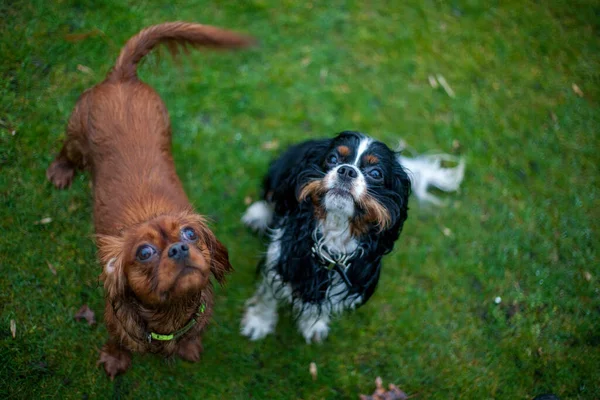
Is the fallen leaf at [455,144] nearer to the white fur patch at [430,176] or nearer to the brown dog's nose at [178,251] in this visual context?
the white fur patch at [430,176]

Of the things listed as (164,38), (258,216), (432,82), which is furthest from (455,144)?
(164,38)

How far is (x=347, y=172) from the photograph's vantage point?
2.93m

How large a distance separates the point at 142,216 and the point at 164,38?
1555 millimetres

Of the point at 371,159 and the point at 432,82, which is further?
the point at 432,82

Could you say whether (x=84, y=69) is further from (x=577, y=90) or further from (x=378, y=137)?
(x=577, y=90)

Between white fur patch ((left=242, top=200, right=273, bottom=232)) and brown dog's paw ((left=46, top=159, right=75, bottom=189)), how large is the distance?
1697 millimetres

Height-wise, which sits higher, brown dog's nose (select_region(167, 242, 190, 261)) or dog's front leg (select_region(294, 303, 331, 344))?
brown dog's nose (select_region(167, 242, 190, 261))

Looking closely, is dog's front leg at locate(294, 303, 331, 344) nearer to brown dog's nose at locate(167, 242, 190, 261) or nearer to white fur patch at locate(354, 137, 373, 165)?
white fur patch at locate(354, 137, 373, 165)

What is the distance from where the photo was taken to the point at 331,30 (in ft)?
18.6

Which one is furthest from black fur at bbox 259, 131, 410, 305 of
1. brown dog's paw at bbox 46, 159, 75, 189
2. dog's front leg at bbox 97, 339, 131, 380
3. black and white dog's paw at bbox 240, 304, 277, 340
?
brown dog's paw at bbox 46, 159, 75, 189

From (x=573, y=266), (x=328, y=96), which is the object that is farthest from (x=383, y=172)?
(x=573, y=266)

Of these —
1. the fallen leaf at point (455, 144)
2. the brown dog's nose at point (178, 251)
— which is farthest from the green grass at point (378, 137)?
the brown dog's nose at point (178, 251)

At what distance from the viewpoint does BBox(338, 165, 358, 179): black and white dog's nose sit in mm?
2916

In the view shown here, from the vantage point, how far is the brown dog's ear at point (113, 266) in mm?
2617
